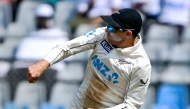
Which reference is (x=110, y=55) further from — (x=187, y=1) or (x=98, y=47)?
(x=187, y=1)

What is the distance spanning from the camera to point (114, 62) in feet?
15.9

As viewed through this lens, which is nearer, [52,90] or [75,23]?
[52,90]

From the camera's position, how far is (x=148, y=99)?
316 inches

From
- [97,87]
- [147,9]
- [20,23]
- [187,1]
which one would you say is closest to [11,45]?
[20,23]

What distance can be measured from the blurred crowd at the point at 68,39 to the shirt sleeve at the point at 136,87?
116 inches

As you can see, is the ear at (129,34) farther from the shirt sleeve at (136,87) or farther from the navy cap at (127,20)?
the shirt sleeve at (136,87)

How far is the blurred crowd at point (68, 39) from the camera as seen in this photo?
805 centimetres

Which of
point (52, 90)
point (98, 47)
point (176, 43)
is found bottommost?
point (52, 90)

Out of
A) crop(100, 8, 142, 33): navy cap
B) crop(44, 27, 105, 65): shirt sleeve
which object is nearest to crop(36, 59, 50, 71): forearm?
crop(44, 27, 105, 65): shirt sleeve

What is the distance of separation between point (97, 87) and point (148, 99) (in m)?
3.17

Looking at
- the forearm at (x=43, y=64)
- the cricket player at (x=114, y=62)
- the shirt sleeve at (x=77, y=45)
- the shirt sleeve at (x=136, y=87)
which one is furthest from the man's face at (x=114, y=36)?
the forearm at (x=43, y=64)

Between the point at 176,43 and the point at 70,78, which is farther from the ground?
the point at 176,43

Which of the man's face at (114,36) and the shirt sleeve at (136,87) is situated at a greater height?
the man's face at (114,36)

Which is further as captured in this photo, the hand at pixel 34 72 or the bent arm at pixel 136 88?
the bent arm at pixel 136 88
